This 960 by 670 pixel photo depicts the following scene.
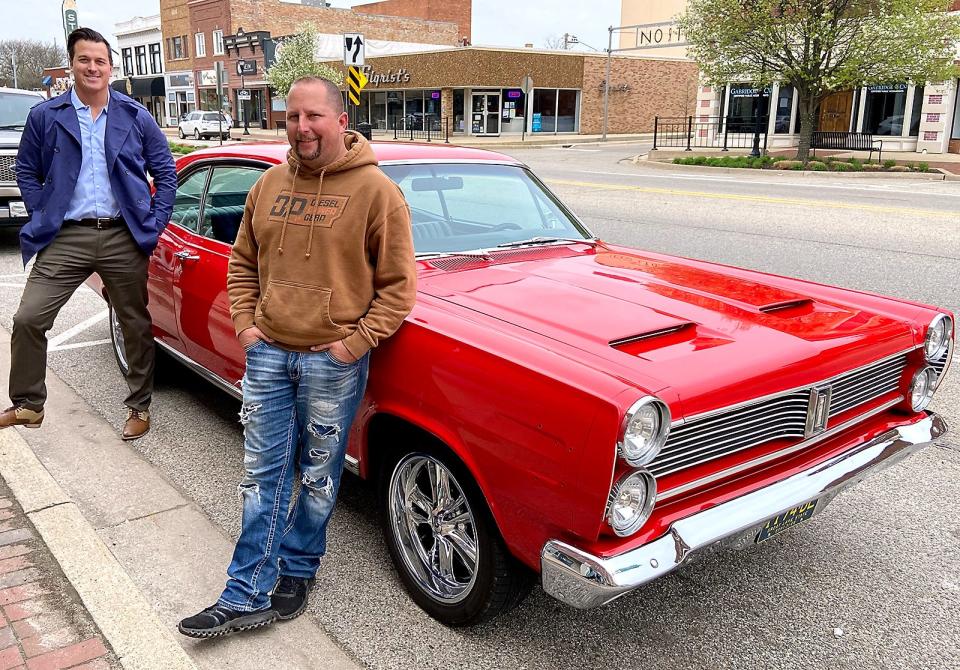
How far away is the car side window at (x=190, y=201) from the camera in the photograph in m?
4.81

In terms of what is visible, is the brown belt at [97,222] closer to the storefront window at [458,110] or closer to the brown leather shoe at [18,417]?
the brown leather shoe at [18,417]

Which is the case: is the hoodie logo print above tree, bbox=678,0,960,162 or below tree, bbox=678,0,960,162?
below

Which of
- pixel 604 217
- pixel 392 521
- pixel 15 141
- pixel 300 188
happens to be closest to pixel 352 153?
pixel 300 188

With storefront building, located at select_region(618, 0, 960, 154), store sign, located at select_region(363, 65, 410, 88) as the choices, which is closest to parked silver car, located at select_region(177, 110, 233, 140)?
store sign, located at select_region(363, 65, 410, 88)

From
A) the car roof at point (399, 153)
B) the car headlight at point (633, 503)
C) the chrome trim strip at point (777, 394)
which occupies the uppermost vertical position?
the car roof at point (399, 153)

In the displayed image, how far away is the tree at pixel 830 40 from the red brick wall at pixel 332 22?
128ft

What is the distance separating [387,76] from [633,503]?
48.3 m

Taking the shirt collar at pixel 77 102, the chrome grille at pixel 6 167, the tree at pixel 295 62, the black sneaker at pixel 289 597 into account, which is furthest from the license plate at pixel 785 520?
the tree at pixel 295 62

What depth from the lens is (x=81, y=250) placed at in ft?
14.8

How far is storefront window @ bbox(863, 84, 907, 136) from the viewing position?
30656 millimetres

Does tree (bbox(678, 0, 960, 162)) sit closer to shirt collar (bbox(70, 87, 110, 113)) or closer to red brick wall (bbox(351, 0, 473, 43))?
shirt collar (bbox(70, 87, 110, 113))

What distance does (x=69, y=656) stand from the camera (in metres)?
2.80

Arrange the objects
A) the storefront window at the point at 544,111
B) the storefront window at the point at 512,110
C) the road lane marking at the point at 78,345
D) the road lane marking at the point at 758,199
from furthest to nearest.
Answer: the storefront window at the point at 544,111 → the storefront window at the point at 512,110 → the road lane marking at the point at 758,199 → the road lane marking at the point at 78,345

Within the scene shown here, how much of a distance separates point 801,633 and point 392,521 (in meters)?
1.57
